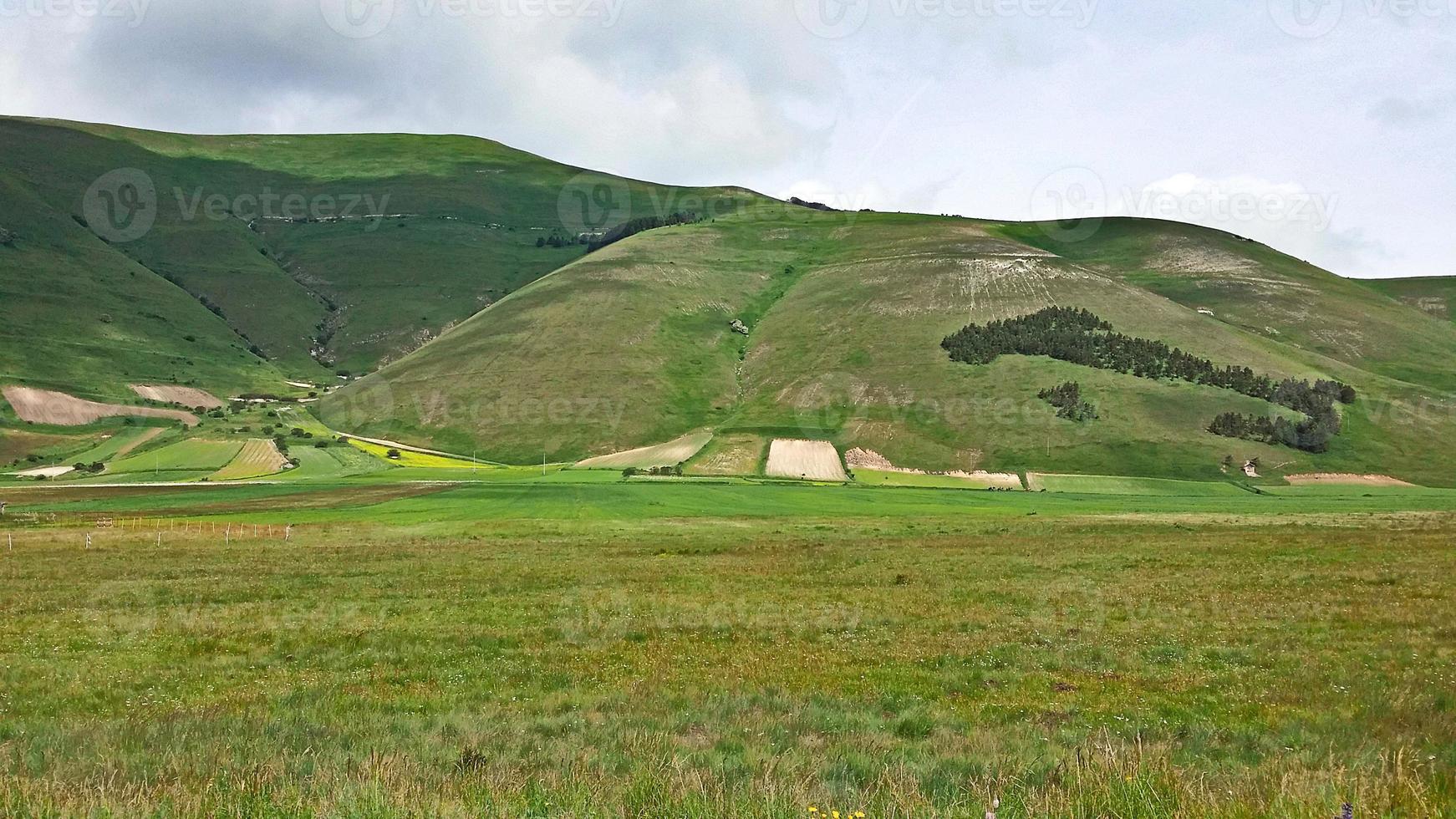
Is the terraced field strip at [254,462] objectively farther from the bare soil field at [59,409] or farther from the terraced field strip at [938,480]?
the terraced field strip at [938,480]

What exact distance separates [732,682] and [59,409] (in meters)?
174

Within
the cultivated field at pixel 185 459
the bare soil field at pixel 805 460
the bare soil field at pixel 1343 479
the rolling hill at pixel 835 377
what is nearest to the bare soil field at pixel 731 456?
the rolling hill at pixel 835 377

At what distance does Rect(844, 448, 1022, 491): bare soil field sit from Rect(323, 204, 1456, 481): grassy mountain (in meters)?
2.14

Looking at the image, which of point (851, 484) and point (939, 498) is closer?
point (939, 498)

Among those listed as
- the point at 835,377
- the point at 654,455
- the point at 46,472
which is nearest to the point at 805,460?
the point at 654,455

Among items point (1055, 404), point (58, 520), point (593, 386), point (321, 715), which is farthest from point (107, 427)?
point (321, 715)

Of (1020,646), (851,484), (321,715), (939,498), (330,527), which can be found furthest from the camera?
(851,484)

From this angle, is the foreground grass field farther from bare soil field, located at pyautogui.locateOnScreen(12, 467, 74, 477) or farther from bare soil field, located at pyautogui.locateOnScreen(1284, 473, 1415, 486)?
bare soil field, located at pyautogui.locateOnScreen(12, 467, 74, 477)

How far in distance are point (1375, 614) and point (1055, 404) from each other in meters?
119

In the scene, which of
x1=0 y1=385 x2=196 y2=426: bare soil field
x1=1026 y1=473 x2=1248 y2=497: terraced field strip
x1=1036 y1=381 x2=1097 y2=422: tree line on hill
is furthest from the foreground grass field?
x1=0 y1=385 x2=196 y2=426: bare soil field

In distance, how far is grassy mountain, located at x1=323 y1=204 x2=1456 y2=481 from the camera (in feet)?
417

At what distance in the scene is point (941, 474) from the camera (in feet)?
395

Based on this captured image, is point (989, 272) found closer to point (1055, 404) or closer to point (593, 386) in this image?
point (1055, 404)

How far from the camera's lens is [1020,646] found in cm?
1852
